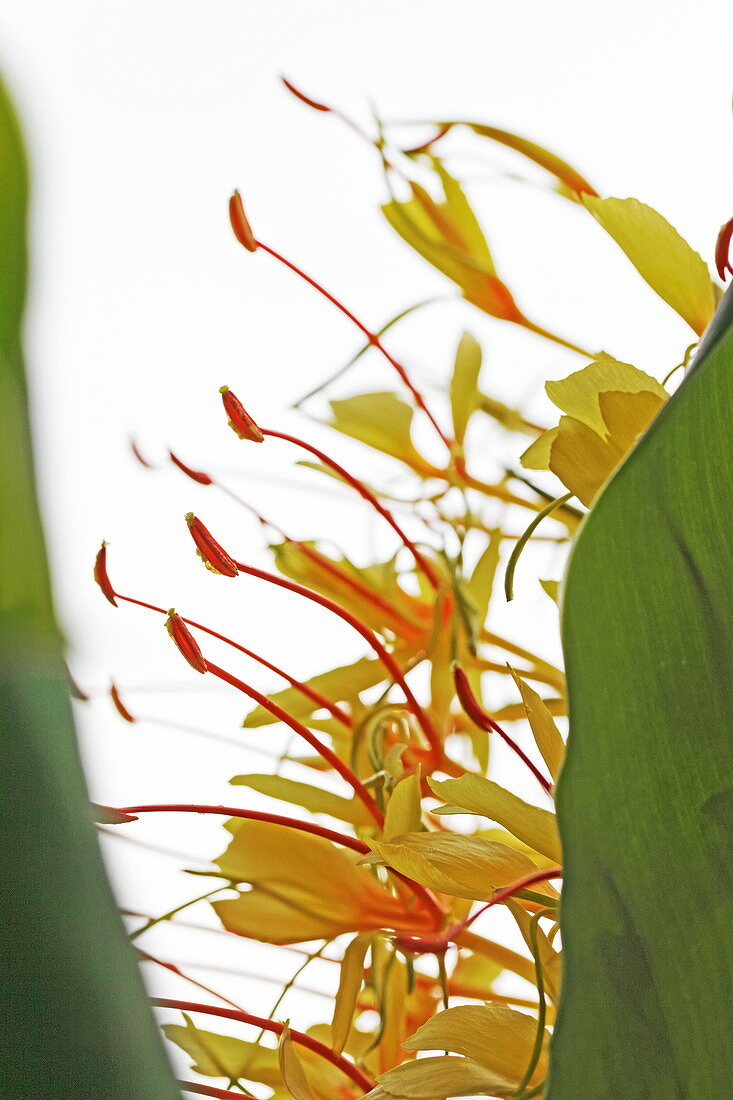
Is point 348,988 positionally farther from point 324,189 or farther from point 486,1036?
point 324,189

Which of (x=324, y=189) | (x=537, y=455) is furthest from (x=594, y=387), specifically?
(x=324, y=189)

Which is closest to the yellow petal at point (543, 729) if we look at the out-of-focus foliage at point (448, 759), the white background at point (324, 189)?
the out-of-focus foliage at point (448, 759)

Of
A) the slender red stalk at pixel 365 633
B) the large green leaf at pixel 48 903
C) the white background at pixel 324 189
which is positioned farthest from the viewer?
the white background at pixel 324 189

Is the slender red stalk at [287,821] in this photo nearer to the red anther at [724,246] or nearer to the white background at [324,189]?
the red anther at [724,246]

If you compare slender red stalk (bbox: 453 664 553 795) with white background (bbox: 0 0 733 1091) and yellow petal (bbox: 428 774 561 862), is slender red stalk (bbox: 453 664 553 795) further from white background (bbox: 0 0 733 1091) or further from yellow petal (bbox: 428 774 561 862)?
white background (bbox: 0 0 733 1091)

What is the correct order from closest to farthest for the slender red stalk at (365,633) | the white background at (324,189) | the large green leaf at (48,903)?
1. the large green leaf at (48,903)
2. the slender red stalk at (365,633)
3. the white background at (324,189)

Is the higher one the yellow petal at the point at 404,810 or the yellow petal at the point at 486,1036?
the yellow petal at the point at 404,810

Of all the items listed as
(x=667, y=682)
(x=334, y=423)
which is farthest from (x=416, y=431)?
(x=667, y=682)

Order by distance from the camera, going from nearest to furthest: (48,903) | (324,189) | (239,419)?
1. (48,903)
2. (239,419)
3. (324,189)
